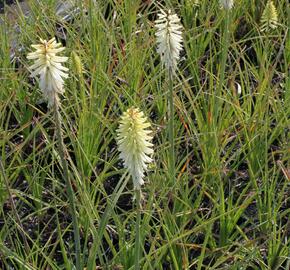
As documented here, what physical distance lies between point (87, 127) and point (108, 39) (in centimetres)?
84

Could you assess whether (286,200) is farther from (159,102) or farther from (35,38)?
(35,38)

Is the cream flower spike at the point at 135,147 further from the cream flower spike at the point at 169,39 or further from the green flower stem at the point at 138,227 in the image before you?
the cream flower spike at the point at 169,39

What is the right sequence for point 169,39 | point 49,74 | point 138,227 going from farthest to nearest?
1. point 169,39
2. point 138,227
3. point 49,74

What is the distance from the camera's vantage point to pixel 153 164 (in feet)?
8.60

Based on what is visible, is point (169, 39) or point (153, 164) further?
point (153, 164)

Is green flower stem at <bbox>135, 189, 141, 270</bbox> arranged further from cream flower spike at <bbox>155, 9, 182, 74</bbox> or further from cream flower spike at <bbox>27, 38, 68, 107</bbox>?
cream flower spike at <bbox>155, 9, 182, 74</bbox>

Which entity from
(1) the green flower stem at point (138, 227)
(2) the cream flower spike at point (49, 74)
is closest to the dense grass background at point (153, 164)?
(1) the green flower stem at point (138, 227)

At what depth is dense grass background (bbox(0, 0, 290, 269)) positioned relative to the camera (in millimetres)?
2463

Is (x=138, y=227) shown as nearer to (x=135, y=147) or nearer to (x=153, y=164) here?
(x=135, y=147)

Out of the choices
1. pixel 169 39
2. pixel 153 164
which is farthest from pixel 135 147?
pixel 153 164

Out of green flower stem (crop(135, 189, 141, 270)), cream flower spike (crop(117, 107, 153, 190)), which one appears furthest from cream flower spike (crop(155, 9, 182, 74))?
green flower stem (crop(135, 189, 141, 270))

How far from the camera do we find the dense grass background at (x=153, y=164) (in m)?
2.46

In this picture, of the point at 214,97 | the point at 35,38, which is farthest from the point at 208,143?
the point at 35,38

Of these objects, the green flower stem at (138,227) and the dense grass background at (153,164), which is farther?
the dense grass background at (153,164)
